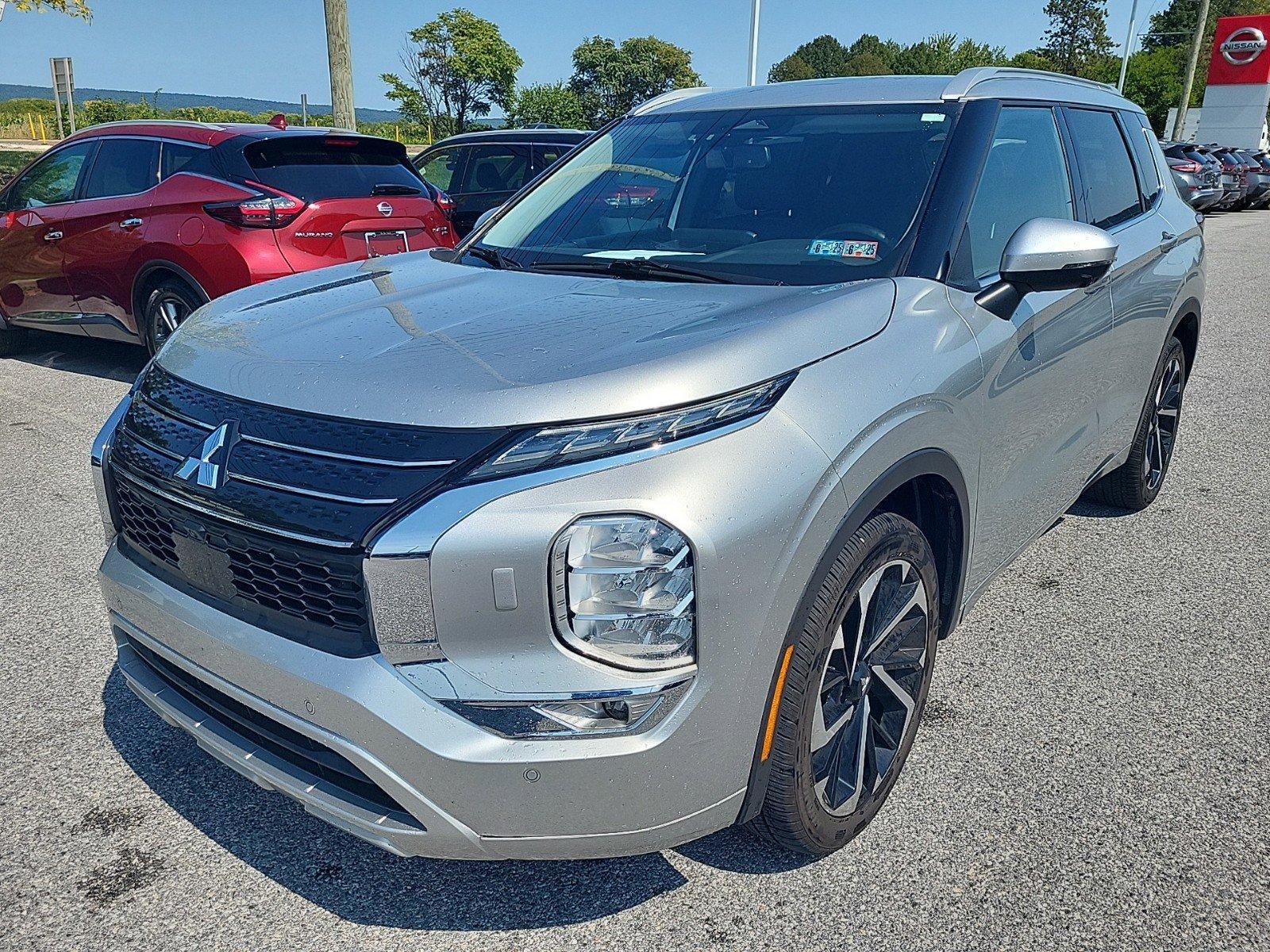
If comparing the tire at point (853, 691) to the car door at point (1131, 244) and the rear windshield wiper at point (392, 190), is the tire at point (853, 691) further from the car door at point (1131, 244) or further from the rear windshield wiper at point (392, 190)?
the rear windshield wiper at point (392, 190)

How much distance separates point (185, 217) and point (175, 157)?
526mm

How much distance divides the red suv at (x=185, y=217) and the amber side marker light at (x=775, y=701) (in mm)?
5222

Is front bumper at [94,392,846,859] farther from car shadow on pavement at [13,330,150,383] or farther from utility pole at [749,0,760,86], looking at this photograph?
utility pole at [749,0,760,86]

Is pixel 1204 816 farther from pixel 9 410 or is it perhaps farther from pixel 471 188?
pixel 471 188

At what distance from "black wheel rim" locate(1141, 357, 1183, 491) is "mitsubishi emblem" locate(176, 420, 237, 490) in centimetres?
385

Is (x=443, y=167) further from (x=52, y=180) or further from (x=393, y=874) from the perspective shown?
(x=393, y=874)

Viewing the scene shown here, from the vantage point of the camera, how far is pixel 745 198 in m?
3.13

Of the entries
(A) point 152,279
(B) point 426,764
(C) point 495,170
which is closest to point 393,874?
(B) point 426,764

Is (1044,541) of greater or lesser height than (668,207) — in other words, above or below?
below

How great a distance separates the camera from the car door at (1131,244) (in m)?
3.66

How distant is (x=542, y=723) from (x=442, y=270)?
1711 millimetres

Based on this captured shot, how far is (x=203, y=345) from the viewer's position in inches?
98.8

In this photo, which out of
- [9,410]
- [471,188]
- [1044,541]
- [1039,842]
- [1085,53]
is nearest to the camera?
[1039,842]

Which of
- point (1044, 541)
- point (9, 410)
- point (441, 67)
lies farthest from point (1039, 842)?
point (441, 67)
